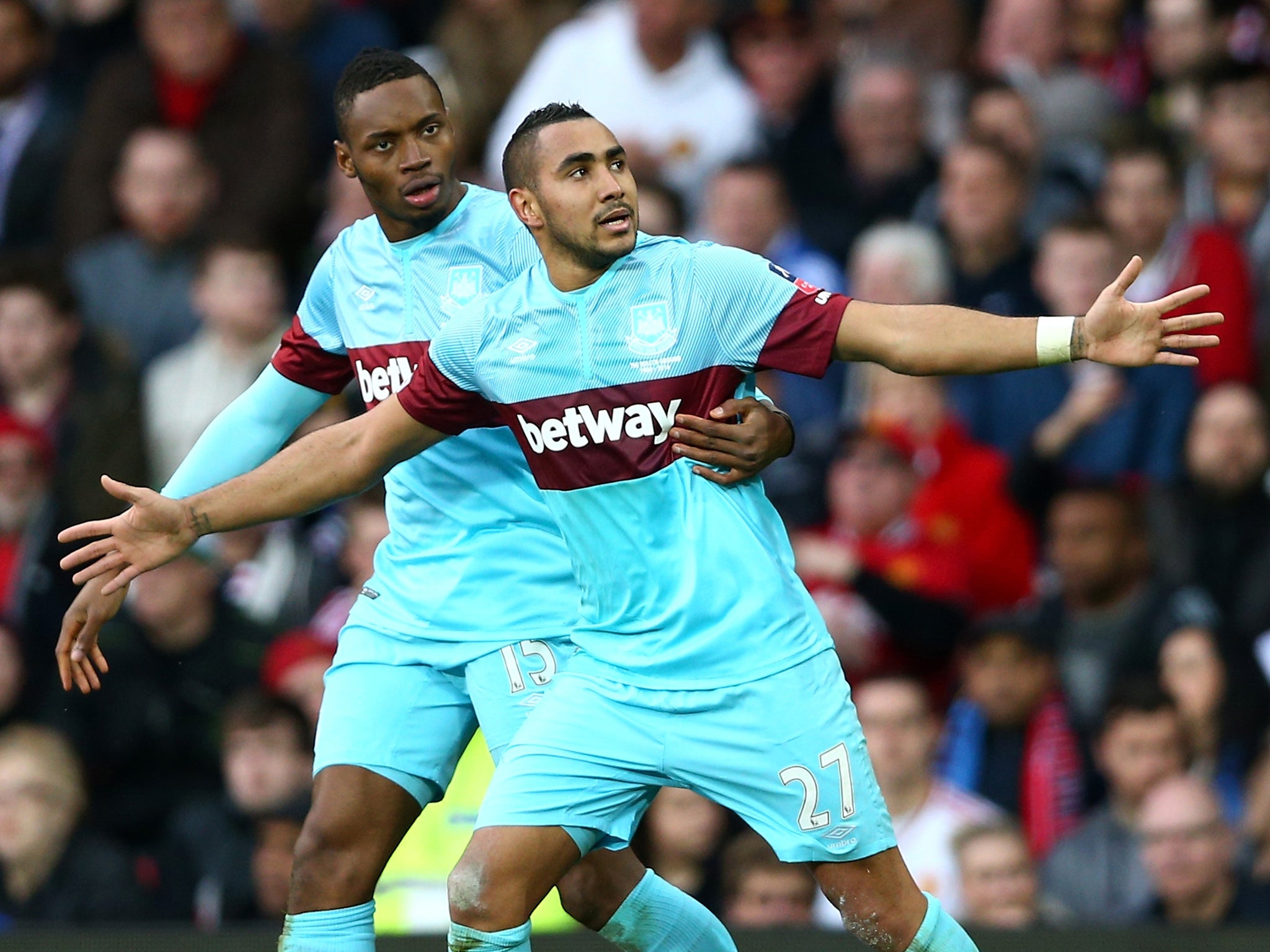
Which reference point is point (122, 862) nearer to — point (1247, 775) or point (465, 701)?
point (465, 701)

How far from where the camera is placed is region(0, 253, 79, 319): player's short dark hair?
8266 millimetres

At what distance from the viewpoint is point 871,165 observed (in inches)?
334

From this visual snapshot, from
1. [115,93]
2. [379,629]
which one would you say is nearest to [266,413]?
[379,629]

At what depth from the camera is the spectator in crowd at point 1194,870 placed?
6.61 m

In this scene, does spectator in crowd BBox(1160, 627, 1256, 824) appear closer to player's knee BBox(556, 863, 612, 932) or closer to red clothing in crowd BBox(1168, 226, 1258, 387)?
red clothing in crowd BBox(1168, 226, 1258, 387)

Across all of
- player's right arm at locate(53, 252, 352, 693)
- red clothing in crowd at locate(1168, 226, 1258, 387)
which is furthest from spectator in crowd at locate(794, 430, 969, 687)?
player's right arm at locate(53, 252, 352, 693)

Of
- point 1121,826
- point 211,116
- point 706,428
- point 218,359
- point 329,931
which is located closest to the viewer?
point 706,428

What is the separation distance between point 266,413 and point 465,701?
91 cm

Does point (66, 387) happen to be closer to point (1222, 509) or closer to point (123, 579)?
point (123, 579)

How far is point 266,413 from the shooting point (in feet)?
16.7

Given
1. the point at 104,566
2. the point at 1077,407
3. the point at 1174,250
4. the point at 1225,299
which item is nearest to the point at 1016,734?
the point at 1077,407

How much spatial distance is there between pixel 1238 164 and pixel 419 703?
4733 millimetres

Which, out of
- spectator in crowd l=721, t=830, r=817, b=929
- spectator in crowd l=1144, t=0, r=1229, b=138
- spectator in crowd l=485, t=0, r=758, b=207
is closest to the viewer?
spectator in crowd l=721, t=830, r=817, b=929

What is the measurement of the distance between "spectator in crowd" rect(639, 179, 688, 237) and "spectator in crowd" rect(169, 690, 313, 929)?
242cm
